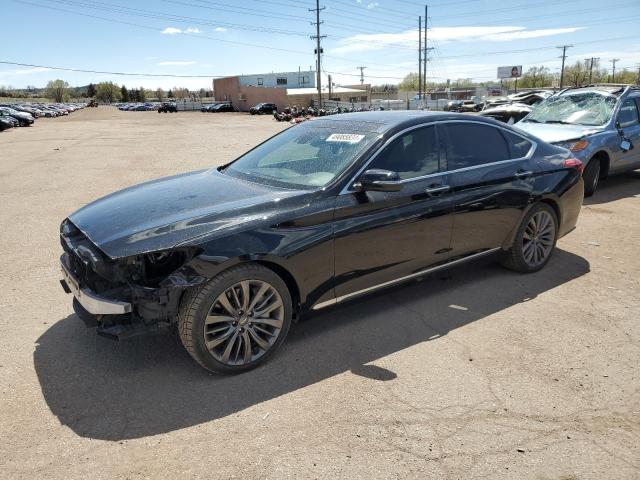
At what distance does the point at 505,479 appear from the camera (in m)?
2.49

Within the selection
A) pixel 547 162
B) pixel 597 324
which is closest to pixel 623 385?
pixel 597 324

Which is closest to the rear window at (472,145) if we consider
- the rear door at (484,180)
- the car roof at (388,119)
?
the rear door at (484,180)

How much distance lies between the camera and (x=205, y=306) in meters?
3.16

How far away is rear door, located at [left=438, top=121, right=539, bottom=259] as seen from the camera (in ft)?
A: 14.6

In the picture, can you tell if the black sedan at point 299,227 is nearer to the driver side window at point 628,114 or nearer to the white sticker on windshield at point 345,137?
the white sticker on windshield at point 345,137

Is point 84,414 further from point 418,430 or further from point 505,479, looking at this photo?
point 505,479

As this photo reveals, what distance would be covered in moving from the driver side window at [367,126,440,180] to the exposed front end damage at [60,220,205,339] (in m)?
1.64

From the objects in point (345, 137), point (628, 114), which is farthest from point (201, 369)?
point (628, 114)

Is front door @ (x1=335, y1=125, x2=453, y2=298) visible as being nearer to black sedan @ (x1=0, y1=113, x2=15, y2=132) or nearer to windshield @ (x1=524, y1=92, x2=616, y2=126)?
windshield @ (x1=524, y1=92, x2=616, y2=126)

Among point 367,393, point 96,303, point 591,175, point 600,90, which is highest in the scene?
point 600,90

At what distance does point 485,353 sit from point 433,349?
0.37 meters

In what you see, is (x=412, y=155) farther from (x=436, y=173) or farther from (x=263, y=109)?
(x=263, y=109)

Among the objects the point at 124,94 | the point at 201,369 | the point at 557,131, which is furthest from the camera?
the point at 124,94

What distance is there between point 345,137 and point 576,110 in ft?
23.7
